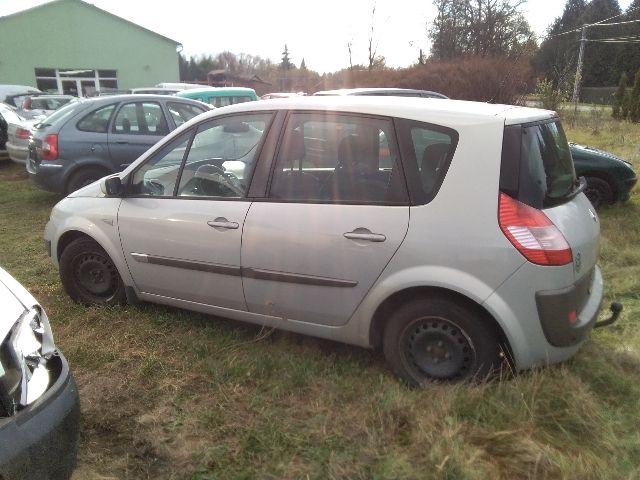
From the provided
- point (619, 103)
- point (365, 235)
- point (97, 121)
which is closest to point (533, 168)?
point (365, 235)

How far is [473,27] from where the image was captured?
39125mm

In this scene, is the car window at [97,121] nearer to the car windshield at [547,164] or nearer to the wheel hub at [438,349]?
the wheel hub at [438,349]

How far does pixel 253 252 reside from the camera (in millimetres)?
3129

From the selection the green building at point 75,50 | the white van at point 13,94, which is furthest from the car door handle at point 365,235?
the green building at point 75,50

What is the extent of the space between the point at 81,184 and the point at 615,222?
6.89m

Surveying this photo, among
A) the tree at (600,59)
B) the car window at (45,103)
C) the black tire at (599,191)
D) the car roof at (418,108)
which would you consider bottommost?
the black tire at (599,191)

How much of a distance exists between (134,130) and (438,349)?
6.19 m

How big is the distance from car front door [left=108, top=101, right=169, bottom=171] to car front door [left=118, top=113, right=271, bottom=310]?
13.4 feet

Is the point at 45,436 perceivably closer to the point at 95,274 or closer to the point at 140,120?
the point at 95,274

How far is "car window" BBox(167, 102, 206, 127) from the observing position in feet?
26.2

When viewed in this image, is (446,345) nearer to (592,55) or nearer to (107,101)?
(107,101)

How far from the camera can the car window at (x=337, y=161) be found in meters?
2.87

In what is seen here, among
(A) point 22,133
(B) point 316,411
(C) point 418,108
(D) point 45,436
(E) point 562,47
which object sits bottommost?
(B) point 316,411

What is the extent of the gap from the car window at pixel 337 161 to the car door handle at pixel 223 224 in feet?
0.96
